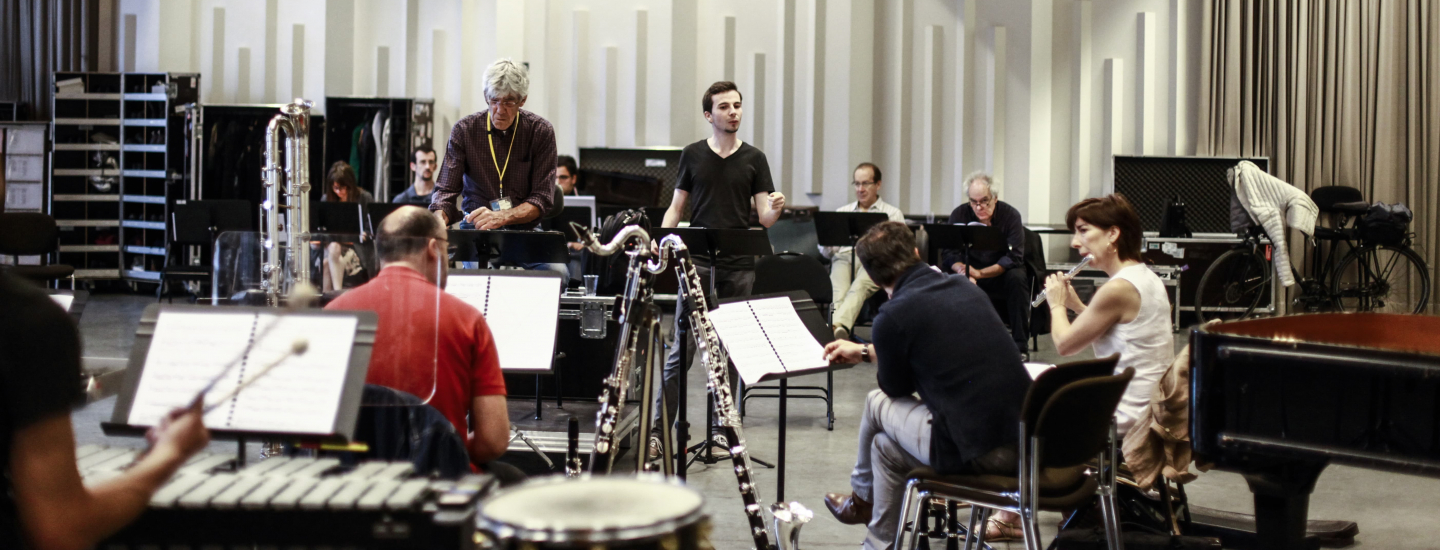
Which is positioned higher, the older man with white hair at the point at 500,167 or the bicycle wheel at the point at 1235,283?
the older man with white hair at the point at 500,167

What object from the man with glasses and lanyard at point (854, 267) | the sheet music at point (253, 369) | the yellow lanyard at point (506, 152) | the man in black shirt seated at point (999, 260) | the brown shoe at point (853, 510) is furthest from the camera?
the man with glasses and lanyard at point (854, 267)

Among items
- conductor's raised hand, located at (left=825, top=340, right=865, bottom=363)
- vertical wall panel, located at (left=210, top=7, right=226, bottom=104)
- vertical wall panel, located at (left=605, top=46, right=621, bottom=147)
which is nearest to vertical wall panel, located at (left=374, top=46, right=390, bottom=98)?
vertical wall panel, located at (left=210, top=7, right=226, bottom=104)

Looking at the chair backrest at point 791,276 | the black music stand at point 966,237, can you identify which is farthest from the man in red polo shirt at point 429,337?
the black music stand at point 966,237

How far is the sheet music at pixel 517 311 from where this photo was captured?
3.38m

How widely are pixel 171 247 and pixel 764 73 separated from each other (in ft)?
18.1

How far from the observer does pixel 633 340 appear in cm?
281

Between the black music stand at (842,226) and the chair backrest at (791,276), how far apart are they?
760 millimetres

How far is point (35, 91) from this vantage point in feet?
35.1

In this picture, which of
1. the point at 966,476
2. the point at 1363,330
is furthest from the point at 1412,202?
the point at 966,476

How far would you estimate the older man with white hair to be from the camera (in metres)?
4.42

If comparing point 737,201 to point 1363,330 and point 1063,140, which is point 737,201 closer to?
point 1363,330

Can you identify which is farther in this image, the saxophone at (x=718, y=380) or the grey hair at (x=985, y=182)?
the grey hair at (x=985, y=182)

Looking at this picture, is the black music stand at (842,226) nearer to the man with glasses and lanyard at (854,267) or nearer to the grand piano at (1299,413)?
the man with glasses and lanyard at (854,267)

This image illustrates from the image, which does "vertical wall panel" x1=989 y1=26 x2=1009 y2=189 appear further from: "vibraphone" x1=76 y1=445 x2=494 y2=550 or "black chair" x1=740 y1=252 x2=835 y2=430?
"vibraphone" x1=76 y1=445 x2=494 y2=550
